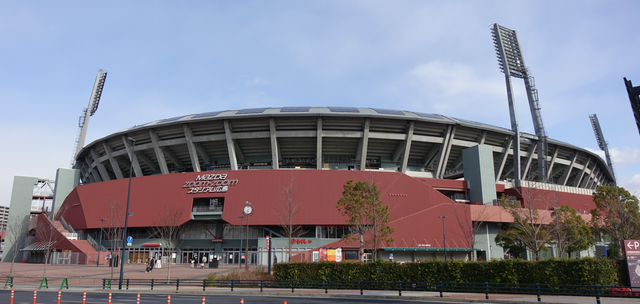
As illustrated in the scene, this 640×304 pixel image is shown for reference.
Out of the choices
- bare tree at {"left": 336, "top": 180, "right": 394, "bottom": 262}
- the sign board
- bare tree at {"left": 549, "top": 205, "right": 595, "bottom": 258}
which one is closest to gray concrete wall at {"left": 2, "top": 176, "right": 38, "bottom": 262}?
bare tree at {"left": 336, "top": 180, "right": 394, "bottom": 262}

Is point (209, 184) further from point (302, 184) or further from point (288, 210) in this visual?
point (302, 184)

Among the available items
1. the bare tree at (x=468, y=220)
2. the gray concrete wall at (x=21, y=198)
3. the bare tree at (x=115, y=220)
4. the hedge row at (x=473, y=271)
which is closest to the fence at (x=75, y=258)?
the bare tree at (x=115, y=220)

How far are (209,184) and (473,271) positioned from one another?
35.2 meters

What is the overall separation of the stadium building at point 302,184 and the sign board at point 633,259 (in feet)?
83.2

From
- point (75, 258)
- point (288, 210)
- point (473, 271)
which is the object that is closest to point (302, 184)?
point (288, 210)

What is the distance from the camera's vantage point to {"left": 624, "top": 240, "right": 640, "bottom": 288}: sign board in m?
18.9

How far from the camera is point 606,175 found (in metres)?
85.6

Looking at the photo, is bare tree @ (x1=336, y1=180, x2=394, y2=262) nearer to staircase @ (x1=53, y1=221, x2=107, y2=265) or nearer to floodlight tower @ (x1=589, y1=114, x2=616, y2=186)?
staircase @ (x1=53, y1=221, x2=107, y2=265)

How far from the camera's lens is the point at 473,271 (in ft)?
75.5

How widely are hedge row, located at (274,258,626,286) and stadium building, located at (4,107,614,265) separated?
13.3m

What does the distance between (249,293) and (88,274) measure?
22.5 m

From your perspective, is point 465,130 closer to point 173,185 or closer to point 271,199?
point 271,199

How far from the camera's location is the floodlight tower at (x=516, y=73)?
6069cm

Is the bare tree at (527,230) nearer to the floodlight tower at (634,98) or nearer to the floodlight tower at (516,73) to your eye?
the floodlight tower at (516,73)
